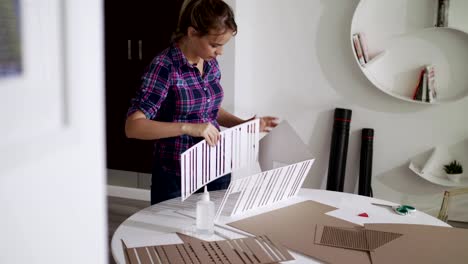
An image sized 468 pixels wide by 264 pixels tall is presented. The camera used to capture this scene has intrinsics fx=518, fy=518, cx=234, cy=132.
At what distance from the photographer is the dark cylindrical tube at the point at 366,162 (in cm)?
351

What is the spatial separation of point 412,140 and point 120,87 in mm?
2164

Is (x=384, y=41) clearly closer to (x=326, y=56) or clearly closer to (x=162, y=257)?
(x=326, y=56)

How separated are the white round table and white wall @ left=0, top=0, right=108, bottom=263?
34.8 inches

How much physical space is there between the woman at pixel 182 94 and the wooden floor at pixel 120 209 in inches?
69.1

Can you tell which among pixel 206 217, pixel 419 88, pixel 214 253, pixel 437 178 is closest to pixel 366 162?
pixel 437 178

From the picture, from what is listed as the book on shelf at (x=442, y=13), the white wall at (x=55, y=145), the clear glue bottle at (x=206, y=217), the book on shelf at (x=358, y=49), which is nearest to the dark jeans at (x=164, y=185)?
the clear glue bottle at (x=206, y=217)

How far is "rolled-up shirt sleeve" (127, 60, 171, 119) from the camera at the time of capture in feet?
6.16

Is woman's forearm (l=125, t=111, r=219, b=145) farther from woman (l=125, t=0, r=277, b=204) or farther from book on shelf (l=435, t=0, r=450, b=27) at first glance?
book on shelf (l=435, t=0, r=450, b=27)

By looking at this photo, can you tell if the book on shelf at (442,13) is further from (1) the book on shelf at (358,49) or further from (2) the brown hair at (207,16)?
(2) the brown hair at (207,16)

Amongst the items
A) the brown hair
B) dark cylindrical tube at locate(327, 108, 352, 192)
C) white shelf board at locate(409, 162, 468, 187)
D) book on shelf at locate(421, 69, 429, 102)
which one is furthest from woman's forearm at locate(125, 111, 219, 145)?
white shelf board at locate(409, 162, 468, 187)

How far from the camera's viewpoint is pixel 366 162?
351cm

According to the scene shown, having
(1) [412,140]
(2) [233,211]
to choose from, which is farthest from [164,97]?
(1) [412,140]

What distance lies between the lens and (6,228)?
17.8 inches

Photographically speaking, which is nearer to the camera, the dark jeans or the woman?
the woman
